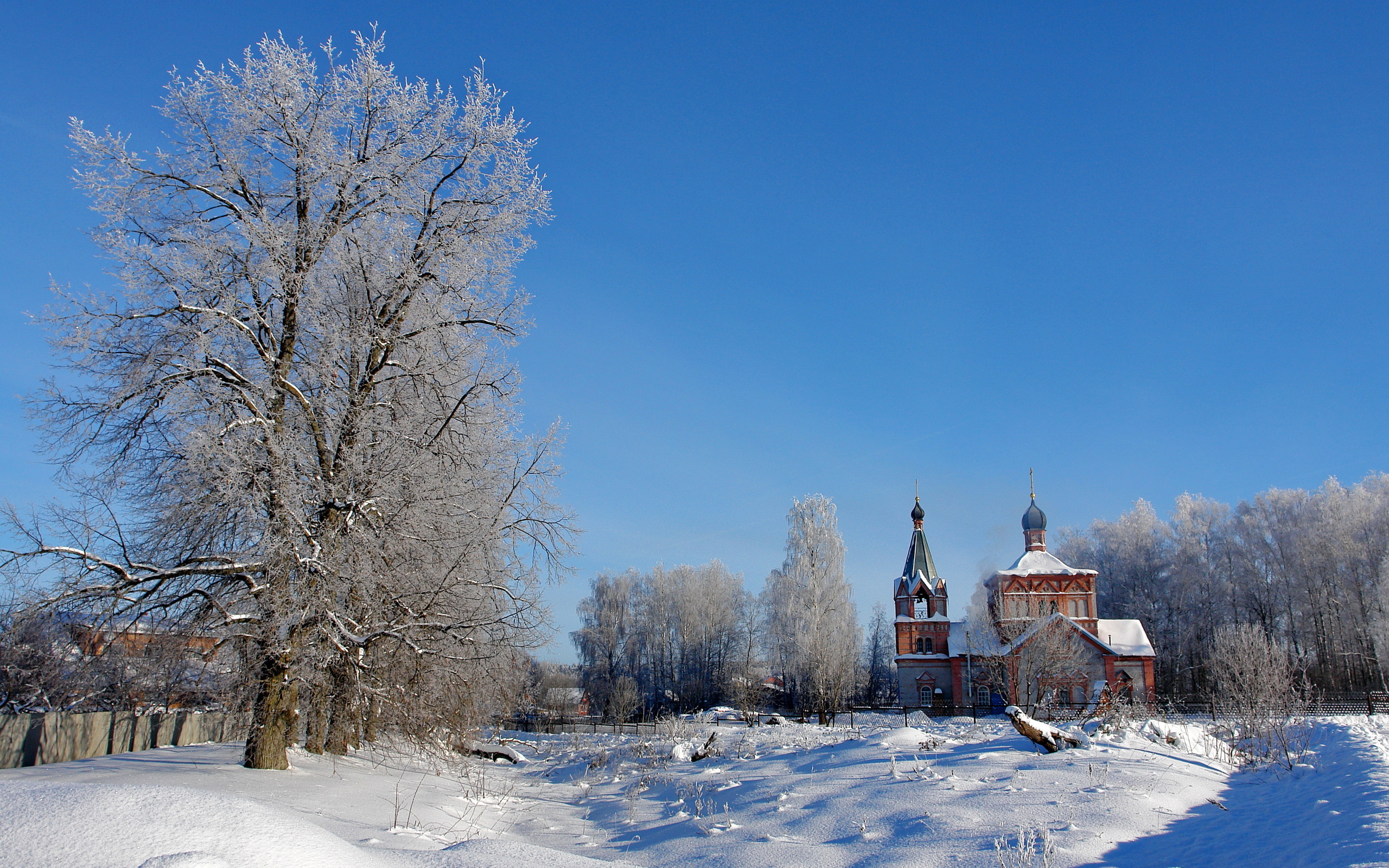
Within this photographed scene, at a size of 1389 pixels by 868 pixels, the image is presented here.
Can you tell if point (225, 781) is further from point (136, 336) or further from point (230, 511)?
point (136, 336)

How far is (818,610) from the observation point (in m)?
39.0

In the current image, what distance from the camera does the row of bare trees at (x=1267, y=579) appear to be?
39719 mm

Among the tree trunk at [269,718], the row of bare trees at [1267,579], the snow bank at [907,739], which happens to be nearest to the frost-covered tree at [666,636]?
the row of bare trees at [1267,579]

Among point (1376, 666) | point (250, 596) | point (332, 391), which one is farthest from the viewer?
point (1376, 666)

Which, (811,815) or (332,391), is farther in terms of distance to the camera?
(332,391)

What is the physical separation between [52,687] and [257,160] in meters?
11.7

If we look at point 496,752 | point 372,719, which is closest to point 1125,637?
point 496,752

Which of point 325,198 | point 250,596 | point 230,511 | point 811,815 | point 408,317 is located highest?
point 325,198

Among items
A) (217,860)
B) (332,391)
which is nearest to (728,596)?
(332,391)

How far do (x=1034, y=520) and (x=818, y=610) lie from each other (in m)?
19.9

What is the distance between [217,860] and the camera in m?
4.25

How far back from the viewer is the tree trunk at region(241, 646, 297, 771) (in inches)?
377

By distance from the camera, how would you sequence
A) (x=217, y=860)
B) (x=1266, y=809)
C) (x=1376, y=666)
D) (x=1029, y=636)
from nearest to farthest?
(x=217, y=860)
(x=1266, y=809)
(x=1029, y=636)
(x=1376, y=666)

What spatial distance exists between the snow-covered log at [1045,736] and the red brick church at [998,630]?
25.3 m
